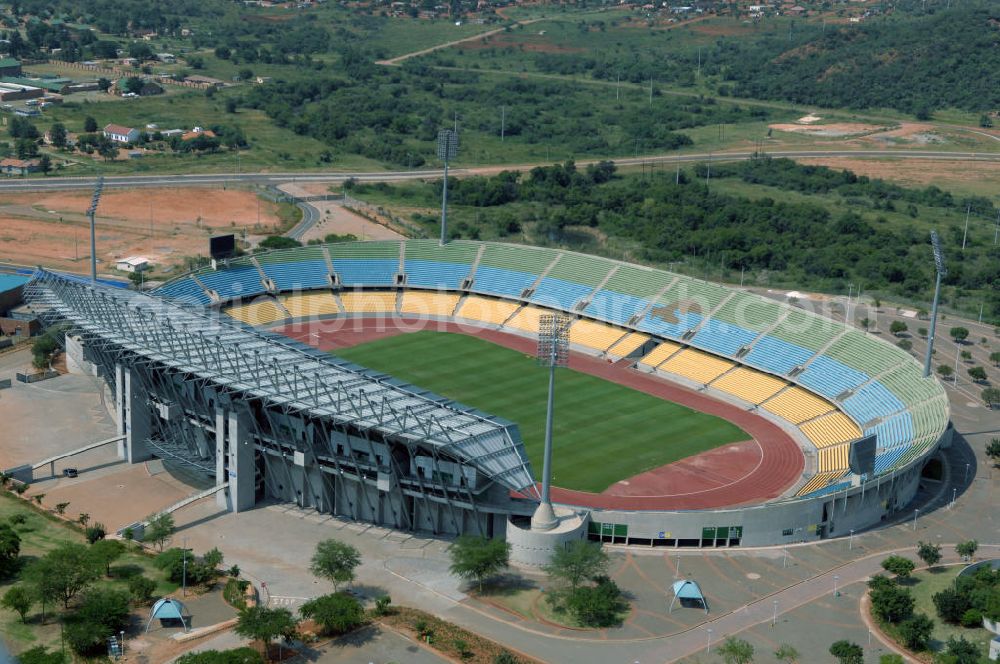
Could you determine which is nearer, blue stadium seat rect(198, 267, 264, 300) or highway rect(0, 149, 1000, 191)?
blue stadium seat rect(198, 267, 264, 300)

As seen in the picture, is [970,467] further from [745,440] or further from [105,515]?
[105,515]

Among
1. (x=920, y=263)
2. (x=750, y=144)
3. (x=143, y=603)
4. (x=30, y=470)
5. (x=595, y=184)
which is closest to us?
(x=143, y=603)

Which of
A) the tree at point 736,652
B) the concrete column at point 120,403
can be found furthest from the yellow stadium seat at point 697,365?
the concrete column at point 120,403

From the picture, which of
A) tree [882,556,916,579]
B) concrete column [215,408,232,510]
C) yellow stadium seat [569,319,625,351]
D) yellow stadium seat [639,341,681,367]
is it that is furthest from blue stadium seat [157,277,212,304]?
tree [882,556,916,579]

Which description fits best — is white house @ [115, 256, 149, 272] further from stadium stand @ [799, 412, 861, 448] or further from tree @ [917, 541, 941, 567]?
tree @ [917, 541, 941, 567]

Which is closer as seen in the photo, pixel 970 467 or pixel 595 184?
pixel 970 467

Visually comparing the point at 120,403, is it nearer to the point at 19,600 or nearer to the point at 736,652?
the point at 19,600

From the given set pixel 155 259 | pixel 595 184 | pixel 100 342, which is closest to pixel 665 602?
pixel 100 342
